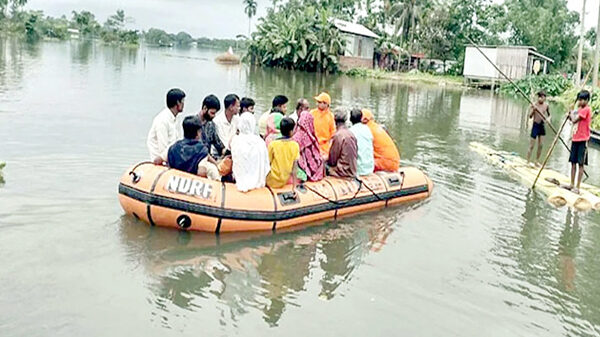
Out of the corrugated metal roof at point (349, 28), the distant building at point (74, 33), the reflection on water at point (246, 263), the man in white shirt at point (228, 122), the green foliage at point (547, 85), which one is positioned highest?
the distant building at point (74, 33)

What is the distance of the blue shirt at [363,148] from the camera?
339 inches

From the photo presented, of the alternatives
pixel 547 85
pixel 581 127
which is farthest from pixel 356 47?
pixel 581 127

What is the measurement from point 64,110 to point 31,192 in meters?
8.93

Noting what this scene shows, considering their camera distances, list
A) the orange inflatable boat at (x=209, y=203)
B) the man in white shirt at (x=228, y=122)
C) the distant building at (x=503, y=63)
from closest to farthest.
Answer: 1. the orange inflatable boat at (x=209, y=203)
2. the man in white shirt at (x=228, y=122)
3. the distant building at (x=503, y=63)

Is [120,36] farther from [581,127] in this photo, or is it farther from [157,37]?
[581,127]

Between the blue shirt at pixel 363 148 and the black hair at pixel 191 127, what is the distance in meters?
2.59

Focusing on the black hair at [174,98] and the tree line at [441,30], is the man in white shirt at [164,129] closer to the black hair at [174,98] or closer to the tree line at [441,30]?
the black hair at [174,98]

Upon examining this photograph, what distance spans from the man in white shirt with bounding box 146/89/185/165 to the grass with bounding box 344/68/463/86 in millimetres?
36201

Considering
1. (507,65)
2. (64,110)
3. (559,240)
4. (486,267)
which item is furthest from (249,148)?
(507,65)

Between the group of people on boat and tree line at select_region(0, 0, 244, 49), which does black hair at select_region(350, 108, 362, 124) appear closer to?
the group of people on boat

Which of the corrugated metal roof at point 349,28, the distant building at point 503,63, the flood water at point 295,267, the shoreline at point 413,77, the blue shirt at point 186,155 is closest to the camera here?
the flood water at point 295,267

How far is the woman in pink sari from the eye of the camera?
795 centimetres

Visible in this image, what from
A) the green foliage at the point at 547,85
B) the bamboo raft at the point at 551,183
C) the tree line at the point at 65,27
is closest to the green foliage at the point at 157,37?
the tree line at the point at 65,27

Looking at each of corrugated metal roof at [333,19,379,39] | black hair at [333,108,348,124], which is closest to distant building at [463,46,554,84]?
corrugated metal roof at [333,19,379,39]
